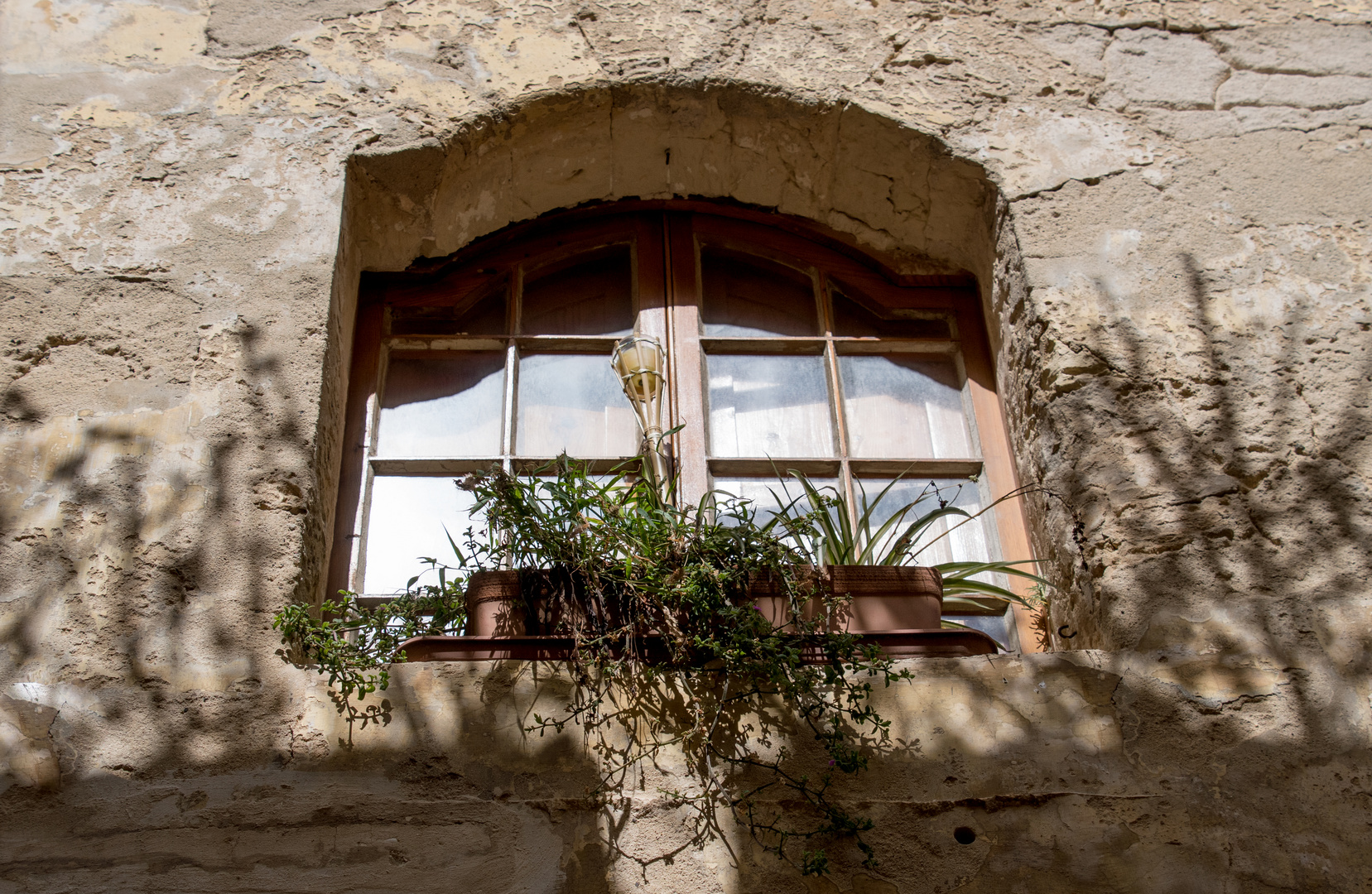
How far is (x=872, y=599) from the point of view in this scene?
2.10m

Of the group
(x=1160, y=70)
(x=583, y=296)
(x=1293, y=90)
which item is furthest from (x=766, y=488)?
(x=1293, y=90)

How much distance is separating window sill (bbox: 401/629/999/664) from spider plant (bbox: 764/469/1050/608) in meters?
0.18

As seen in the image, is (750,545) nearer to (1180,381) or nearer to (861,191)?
(1180,381)

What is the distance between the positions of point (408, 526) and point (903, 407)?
1225 mm

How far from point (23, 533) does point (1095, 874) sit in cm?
197

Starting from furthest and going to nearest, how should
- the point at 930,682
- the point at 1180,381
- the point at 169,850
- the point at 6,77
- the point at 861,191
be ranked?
the point at 861,191 < the point at 6,77 < the point at 1180,381 < the point at 930,682 < the point at 169,850

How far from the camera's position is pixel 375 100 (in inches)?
109

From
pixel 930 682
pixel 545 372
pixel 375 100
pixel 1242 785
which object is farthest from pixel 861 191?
pixel 1242 785

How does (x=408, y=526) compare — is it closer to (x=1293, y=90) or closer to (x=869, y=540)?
(x=869, y=540)

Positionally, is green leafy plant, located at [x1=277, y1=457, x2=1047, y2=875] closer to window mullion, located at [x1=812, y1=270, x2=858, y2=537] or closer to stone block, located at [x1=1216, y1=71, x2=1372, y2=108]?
window mullion, located at [x1=812, y1=270, x2=858, y2=537]

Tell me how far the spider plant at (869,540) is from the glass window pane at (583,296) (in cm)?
72

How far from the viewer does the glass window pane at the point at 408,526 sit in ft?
8.09

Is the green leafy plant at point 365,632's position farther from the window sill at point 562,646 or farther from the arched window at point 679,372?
the arched window at point 679,372

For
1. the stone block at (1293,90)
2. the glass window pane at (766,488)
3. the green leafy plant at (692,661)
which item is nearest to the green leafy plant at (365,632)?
the green leafy plant at (692,661)
